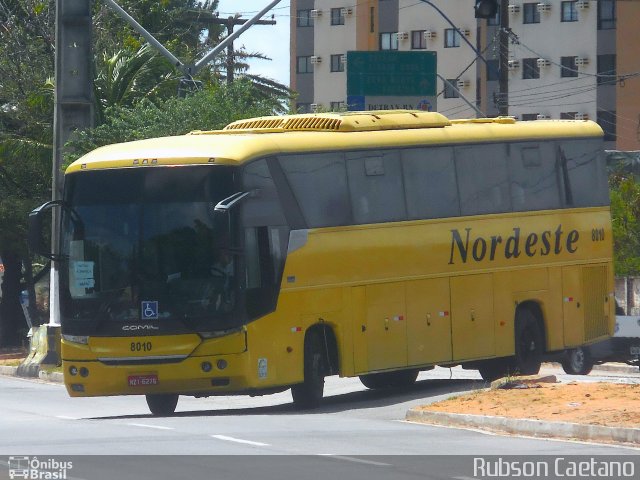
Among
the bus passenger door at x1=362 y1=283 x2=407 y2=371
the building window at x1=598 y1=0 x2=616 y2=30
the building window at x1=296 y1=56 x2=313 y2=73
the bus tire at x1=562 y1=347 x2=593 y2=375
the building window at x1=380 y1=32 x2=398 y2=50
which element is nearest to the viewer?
the bus passenger door at x1=362 y1=283 x2=407 y2=371

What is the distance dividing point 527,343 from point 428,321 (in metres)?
2.68

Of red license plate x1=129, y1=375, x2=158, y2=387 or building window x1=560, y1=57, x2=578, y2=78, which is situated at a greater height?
building window x1=560, y1=57, x2=578, y2=78

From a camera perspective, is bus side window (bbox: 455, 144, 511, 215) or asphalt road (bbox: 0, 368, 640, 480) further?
bus side window (bbox: 455, 144, 511, 215)

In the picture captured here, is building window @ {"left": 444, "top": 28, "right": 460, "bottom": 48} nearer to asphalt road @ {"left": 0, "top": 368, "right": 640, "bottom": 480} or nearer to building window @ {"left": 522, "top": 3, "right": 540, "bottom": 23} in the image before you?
building window @ {"left": 522, "top": 3, "right": 540, "bottom": 23}

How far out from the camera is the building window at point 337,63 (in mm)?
77688

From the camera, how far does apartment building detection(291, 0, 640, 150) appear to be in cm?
6806

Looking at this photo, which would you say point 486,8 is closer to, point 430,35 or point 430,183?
point 430,183

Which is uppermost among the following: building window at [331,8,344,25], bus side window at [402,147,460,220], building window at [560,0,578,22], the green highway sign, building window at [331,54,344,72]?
building window at [331,8,344,25]

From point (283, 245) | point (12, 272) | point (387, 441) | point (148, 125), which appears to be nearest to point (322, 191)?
point (283, 245)

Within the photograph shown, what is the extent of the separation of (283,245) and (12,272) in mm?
27390

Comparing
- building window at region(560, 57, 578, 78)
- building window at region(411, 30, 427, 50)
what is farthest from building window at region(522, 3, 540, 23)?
building window at region(411, 30, 427, 50)

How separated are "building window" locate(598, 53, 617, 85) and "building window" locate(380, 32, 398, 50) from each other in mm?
11558
